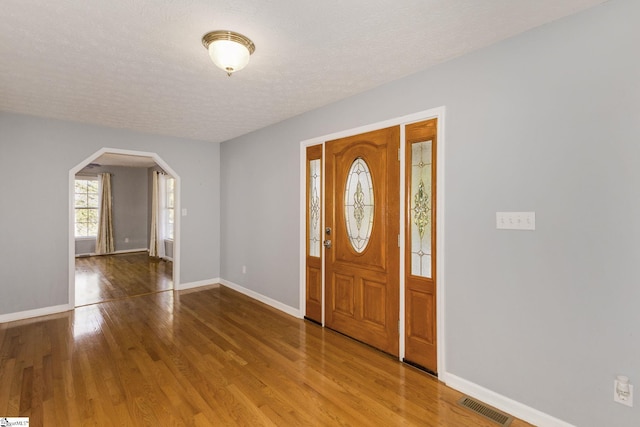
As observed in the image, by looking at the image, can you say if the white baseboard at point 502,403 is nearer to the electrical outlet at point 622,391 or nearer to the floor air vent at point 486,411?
the floor air vent at point 486,411

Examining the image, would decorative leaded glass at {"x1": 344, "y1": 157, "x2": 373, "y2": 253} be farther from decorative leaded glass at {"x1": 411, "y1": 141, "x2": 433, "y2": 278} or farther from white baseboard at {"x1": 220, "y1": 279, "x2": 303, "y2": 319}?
white baseboard at {"x1": 220, "y1": 279, "x2": 303, "y2": 319}

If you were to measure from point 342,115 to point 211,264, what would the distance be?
146 inches

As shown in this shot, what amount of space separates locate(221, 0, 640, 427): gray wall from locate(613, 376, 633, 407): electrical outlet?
1.4 inches

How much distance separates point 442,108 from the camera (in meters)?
2.55

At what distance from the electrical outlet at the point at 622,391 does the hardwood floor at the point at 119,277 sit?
18.2ft

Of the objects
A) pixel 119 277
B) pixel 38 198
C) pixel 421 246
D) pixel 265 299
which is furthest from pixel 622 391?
pixel 119 277

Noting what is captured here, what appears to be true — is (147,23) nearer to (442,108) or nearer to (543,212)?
(442,108)

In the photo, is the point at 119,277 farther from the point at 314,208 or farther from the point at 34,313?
the point at 314,208

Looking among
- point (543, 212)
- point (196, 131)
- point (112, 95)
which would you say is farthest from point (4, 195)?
point (543, 212)

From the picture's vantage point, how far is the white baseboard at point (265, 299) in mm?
4062

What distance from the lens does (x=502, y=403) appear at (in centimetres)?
221

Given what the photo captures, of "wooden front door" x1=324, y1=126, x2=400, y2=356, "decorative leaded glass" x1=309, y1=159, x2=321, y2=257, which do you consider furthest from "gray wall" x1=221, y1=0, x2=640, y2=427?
"decorative leaded glass" x1=309, y1=159, x2=321, y2=257

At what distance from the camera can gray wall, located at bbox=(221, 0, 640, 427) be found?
5.81 ft

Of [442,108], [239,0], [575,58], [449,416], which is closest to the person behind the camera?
[239,0]
